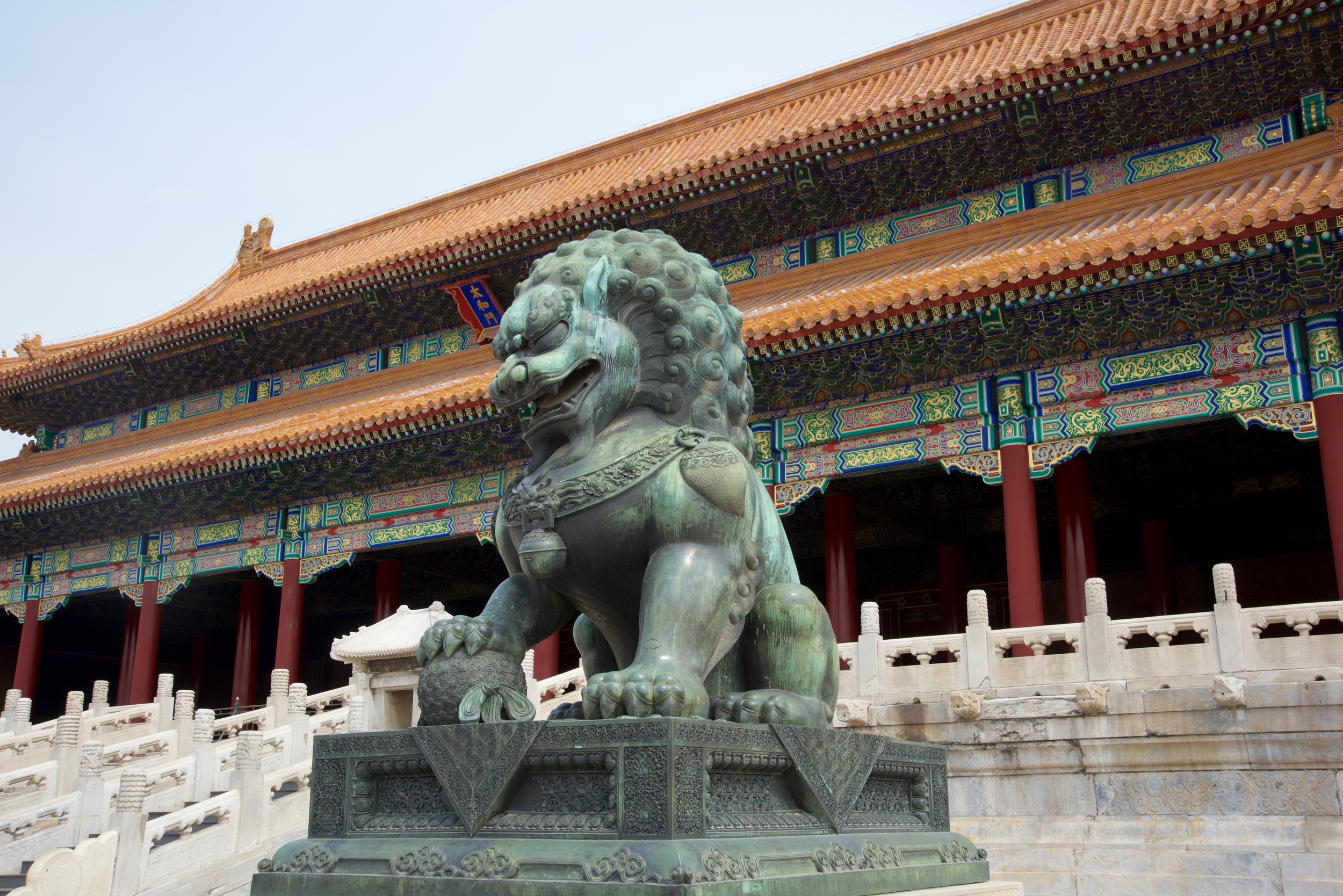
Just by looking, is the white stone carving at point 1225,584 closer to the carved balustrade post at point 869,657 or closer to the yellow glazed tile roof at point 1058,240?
the carved balustrade post at point 869,657

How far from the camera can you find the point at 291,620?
1416cm

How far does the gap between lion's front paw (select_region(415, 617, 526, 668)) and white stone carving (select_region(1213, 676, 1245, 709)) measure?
5021mm

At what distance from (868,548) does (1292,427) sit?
24.3 ft

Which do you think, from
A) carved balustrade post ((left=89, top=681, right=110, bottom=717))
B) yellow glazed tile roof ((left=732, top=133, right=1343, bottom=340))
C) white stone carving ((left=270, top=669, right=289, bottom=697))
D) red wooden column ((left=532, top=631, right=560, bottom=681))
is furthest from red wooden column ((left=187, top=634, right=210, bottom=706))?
yellow glazed tile roof ((left=732, top=133, right=1343, bottom=340))

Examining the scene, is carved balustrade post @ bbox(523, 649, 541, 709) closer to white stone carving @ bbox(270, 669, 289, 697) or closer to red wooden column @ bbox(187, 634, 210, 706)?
white stone carving @ bbox(270, 669, 289, 697)

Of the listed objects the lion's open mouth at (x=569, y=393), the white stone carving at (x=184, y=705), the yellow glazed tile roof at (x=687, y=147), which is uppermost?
the yellow glazed tile roof at (x=687, y=147)

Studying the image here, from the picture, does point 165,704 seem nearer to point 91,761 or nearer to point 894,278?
point 91,761

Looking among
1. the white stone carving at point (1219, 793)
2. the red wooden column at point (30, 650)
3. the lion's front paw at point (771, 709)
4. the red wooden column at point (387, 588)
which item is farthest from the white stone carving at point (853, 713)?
the red wooden column at point (30, 650)

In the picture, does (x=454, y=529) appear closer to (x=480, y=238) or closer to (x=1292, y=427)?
(x=480, y=238)

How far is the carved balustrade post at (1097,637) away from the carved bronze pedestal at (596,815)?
4.82m

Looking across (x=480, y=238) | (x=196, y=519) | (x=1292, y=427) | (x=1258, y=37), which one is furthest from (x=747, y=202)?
(x=196, y=519)

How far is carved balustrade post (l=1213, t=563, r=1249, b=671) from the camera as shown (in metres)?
7.15

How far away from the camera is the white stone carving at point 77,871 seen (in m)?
6.15

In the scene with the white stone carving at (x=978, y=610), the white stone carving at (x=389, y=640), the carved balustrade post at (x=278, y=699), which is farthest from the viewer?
the carved balustrade post at (x=278, y=699)
